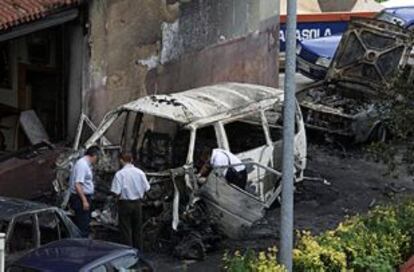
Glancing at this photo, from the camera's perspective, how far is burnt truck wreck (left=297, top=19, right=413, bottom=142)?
2111 centimetres

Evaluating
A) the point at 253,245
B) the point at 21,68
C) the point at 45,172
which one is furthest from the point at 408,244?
the point at 21,68

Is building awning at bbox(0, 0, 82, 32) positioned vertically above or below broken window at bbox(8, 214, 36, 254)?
above

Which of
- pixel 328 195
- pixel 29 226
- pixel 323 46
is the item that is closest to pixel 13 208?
pixel 29 226

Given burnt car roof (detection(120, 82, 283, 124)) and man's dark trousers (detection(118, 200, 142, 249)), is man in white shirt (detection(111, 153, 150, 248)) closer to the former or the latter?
man's dark trousers (detection(118, 200, 142, 249))

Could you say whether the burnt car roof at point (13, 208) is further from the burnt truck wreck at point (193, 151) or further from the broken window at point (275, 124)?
the broken window at point (275, 124)

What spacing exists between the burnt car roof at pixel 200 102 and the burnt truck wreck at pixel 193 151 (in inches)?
0.6

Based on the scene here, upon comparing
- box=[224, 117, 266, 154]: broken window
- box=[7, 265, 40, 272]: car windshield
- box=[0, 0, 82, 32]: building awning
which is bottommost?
box=[224, 117, 266, 154]: broken window

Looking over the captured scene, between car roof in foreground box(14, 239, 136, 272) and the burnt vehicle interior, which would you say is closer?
car roof in foreground box(14, 239, 136, 272)

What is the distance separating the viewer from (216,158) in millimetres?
14492

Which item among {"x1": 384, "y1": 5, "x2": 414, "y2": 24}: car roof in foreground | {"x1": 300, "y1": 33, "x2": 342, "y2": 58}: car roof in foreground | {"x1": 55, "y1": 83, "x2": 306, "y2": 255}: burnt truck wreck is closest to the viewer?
{"x1": 55, "y1": 83, "x2": 306, "y2": 255}: burnt truck wreck

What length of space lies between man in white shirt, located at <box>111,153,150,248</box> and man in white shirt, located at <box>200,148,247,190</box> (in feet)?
3.91

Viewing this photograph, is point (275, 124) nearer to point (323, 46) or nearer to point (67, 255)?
point (67, 255)

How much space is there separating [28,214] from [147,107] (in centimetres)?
425

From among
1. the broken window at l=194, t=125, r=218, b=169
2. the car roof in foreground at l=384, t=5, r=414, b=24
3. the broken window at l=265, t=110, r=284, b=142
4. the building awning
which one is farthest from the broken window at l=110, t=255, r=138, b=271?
the car roof in foreground at l=384, t=5, r=414, b=24
